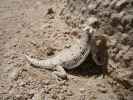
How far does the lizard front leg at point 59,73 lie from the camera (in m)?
3.36

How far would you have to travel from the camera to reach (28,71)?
11.2ft

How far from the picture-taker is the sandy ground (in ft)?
10.3

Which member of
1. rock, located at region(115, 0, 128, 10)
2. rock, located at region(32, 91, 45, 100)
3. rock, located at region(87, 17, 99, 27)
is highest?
rock, located at region(115, 0, 128, 10)

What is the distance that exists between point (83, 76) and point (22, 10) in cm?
204

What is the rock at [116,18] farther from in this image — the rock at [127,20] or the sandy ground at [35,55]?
the sandy ground at [35,55]

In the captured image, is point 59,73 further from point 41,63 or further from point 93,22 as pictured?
point 93,22

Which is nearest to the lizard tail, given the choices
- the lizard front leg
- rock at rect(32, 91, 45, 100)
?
the lizard front leg

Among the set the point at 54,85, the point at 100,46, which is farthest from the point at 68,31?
the point at 54,85

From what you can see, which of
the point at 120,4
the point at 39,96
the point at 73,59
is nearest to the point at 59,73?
the point at 73,59

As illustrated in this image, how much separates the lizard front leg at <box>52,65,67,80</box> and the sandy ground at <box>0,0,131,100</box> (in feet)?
0.22

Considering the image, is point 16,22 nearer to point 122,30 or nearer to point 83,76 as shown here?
point 83,76

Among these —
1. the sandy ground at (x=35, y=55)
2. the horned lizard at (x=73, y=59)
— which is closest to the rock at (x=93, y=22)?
the horned lizard at (x=73, y=59)

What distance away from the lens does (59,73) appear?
3.38 m

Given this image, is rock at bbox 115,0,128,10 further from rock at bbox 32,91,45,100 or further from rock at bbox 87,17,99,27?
rock at bbox 32,91,45,100
